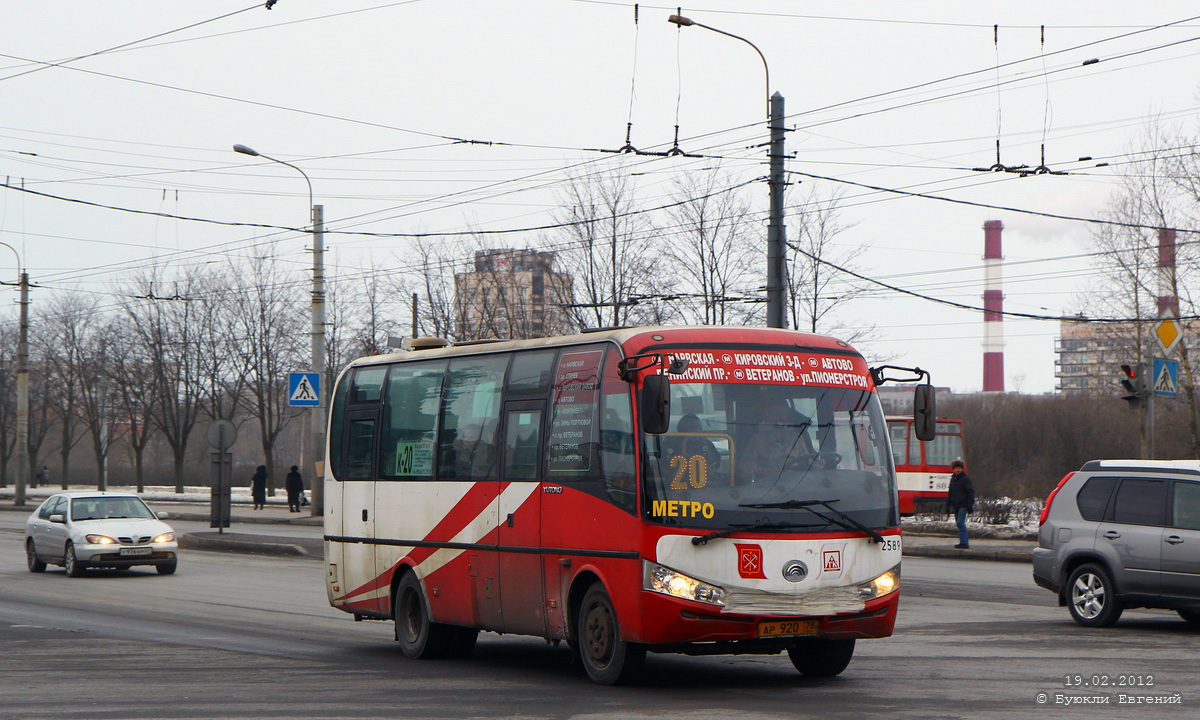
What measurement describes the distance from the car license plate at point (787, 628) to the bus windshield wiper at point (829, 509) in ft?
2.38

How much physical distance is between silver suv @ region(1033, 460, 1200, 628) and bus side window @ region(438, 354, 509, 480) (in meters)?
6.64

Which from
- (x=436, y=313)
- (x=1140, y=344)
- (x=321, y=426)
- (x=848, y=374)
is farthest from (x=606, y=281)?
(x=848, y=374)

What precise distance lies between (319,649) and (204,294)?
2000 inches

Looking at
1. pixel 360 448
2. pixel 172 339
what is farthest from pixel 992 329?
pixel 360 448

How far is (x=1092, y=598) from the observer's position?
559 inches

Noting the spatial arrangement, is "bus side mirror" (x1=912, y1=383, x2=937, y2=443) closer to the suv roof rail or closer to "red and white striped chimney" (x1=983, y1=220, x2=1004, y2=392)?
the suv roof rail

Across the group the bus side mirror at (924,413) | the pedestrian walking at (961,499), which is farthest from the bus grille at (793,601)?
the pedestrian walking at (961,499)

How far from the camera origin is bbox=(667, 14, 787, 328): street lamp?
71.1 ft

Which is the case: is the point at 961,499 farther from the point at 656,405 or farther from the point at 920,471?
the point at 656,405

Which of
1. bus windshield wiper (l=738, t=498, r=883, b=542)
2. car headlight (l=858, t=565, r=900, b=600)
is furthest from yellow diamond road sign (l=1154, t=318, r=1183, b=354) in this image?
bus windshield wiper (l=738, t=498, r=883, b=542)

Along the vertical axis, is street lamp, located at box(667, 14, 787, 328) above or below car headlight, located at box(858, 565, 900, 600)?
above

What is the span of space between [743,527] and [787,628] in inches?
30.4

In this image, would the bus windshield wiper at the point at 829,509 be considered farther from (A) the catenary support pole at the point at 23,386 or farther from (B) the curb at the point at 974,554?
(A) the catenary support pole at the point at 23,386

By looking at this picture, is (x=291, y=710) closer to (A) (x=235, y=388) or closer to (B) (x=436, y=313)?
A: (B) (x=436, y=313)
